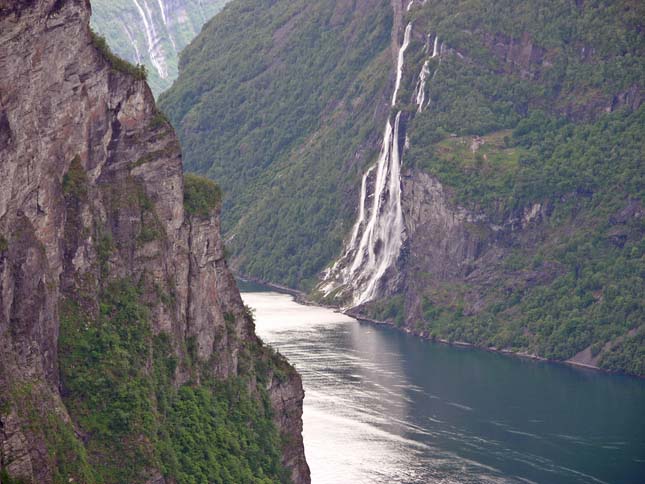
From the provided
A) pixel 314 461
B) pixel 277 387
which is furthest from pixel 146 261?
pixel 314 461

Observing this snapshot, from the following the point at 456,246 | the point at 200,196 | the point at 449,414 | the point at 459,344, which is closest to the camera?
the point at 200,196

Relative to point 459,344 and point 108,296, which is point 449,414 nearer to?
point 459,344

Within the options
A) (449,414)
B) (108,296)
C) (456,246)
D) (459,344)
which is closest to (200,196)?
(108,296)

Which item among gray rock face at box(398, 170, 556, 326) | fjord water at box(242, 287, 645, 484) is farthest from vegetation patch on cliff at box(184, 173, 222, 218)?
gray rock face at box(398, 170, 556, 326)

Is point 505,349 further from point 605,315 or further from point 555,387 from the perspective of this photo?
point 555,387

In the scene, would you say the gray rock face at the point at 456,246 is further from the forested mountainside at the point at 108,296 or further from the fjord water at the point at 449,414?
the forested mountainside at the point at 108,296

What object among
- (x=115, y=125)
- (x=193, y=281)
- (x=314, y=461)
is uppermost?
(x=115, y=125)

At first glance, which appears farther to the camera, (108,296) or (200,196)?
(200,196)
